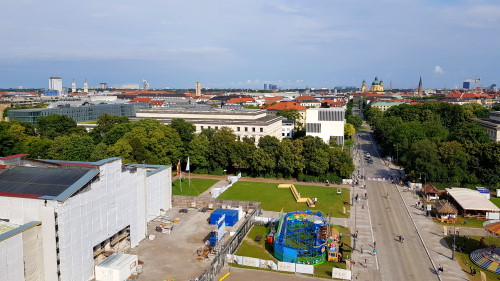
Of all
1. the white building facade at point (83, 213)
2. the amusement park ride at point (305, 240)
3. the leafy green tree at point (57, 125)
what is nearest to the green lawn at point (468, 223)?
the amusement park ride at point (305, 240)

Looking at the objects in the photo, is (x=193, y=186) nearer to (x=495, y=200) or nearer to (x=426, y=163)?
(x=426, y=163)

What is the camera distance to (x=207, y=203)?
147 ft

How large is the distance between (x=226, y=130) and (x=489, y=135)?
174 ft

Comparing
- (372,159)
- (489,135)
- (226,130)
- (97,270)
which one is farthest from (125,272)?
(489,135)

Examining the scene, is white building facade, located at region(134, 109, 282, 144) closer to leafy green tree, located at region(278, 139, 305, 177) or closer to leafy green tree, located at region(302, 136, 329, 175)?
leafy green tree, located at region(278, 139, 305, 177)

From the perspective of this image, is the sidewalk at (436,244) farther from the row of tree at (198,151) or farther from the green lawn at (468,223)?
the row of tree at (198,151)

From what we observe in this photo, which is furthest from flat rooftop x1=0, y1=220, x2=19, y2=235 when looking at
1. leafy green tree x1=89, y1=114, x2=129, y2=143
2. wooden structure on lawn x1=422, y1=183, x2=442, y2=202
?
wooden structure on lawn x1=422, y1=183, x2=442, y2=202

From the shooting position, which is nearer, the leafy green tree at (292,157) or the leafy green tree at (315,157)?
the leafy green tree at (315,157)

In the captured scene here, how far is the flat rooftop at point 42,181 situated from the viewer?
2772 cm

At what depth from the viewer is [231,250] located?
3456 cm

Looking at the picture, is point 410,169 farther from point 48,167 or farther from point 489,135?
point 48,167

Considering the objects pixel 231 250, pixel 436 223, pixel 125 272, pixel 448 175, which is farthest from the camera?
pixel 448 175

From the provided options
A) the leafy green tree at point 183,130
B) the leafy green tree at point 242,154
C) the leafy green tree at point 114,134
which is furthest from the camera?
the leafy green tree at point 183,130

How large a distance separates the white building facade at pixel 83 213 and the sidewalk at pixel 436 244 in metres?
27.3
